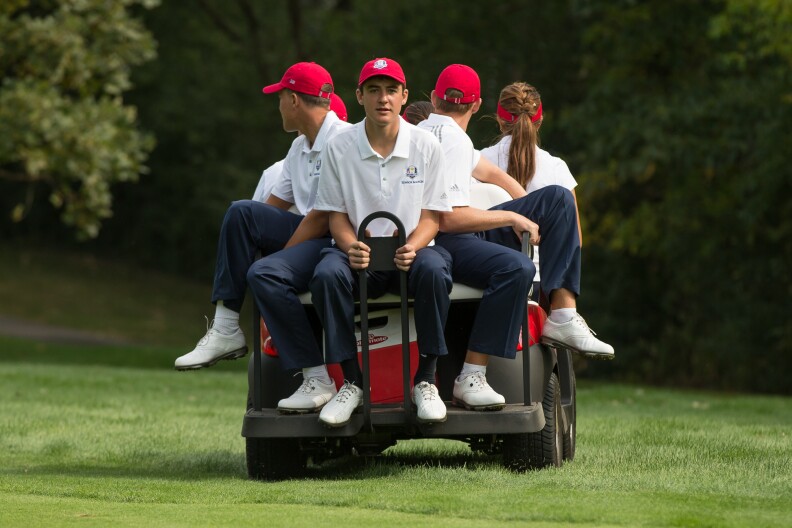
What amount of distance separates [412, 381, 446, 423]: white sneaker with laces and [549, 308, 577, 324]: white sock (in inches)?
34.4

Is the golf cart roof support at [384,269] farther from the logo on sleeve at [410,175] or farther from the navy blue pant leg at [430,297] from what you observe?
the logo on sleeve at [410,175]

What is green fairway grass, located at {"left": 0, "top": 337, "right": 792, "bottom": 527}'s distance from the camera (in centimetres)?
606

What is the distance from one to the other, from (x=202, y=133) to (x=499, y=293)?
32.2 metres

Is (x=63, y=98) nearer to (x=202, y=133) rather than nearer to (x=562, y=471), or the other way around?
(x=562, y=471)

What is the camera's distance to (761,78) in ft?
67.5

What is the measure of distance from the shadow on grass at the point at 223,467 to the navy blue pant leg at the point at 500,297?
0.95m

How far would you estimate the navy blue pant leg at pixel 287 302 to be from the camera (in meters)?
7.34

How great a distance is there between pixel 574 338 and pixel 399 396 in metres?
1.01

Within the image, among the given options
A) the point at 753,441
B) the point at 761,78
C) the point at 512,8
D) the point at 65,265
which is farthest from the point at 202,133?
the point at 753,441

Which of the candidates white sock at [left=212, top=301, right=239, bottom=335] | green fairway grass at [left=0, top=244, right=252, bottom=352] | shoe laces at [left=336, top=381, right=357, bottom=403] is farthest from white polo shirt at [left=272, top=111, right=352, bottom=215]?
green fairway grass at [left=0, top=244, right=252, bottom=352]

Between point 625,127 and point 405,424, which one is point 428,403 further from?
point 625,127

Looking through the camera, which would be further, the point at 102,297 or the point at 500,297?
the point at 102,297

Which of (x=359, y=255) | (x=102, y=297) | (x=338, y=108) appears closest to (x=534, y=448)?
(x=359, y=255)

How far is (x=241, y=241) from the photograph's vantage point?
770 centimetres
